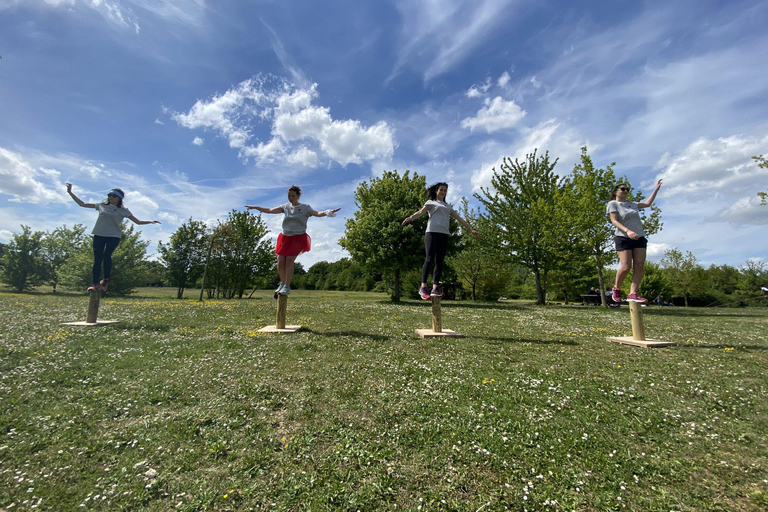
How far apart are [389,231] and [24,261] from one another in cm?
4537

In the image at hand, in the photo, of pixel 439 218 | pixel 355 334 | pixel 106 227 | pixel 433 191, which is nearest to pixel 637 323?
pixel 439 218

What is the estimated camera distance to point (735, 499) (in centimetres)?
229

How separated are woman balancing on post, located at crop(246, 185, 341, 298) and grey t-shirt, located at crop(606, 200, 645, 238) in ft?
23.9

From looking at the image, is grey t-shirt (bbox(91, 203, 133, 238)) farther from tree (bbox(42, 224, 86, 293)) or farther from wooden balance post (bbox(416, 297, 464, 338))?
tree (bbox(42, 224, 86, 293))

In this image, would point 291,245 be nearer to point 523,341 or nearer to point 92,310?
point 92,310

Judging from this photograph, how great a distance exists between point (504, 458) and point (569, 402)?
1.64 m

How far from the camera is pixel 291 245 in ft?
28.9

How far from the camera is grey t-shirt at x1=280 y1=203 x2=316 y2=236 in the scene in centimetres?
873

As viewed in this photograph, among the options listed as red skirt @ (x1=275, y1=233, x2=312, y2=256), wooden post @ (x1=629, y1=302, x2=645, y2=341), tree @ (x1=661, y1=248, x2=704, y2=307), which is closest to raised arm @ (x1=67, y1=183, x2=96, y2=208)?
red skirt @ (x1=275, y1=233, x2=312, y2=256)

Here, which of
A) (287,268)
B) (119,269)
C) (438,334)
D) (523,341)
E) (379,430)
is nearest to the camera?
(379,430)

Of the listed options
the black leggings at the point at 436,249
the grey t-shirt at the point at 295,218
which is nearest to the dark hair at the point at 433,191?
the black leggings at the point at 436,249

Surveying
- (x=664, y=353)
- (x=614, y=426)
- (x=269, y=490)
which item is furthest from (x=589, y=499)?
(x=664, y=353)

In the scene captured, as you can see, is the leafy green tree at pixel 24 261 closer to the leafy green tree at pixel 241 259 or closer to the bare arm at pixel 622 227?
the leafy green tree at pixel 241 259

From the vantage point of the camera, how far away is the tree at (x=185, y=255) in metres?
38.6
